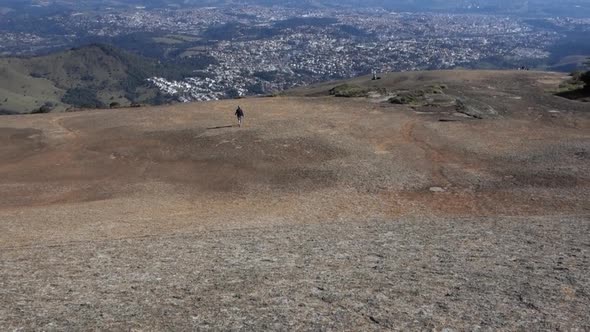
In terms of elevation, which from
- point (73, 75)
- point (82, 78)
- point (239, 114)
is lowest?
point (82, 78)

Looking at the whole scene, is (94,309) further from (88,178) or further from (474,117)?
(474,117)

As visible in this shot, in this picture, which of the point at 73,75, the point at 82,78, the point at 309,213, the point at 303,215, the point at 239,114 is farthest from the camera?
the point at 73,75

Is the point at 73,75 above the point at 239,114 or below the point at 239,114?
below

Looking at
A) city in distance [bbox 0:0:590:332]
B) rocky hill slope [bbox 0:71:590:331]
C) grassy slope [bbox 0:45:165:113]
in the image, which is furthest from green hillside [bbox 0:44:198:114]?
rocky hill slope [bbox 0:71:590:331]

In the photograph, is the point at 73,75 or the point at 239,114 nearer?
the point at 239,114

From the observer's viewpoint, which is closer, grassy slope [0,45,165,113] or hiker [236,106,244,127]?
hiker [236,106,244,127]

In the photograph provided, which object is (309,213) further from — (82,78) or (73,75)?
(73,75)

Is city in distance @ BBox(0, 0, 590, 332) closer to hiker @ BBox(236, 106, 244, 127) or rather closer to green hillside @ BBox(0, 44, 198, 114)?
hiker @ BBox(236, 106, 244, 127)

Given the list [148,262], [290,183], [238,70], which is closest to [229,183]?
[290,183]

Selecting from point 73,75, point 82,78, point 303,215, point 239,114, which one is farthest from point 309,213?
point 73,75
